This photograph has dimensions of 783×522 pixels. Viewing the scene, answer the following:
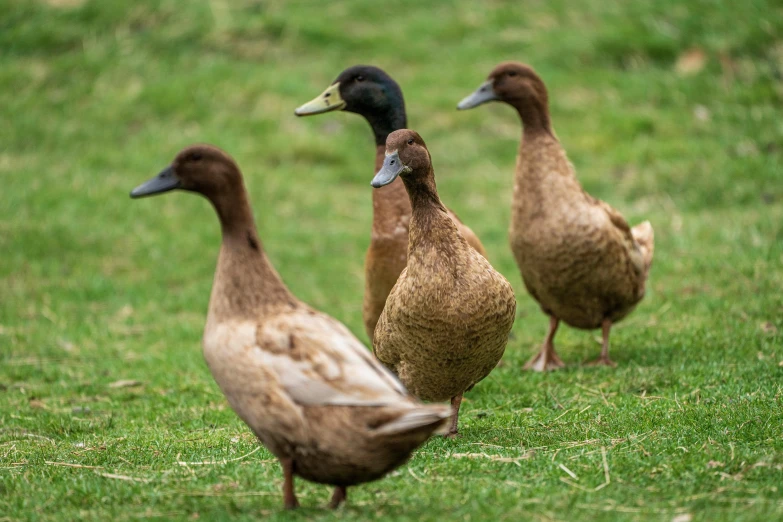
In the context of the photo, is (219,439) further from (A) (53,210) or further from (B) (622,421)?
(A) (53,210)

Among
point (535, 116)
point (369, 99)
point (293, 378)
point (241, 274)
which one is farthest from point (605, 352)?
point (293, 378)

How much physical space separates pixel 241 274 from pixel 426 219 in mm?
1328

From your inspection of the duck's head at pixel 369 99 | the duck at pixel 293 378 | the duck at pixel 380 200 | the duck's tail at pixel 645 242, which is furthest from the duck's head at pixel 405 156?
the duck's tail at pixel 645 242

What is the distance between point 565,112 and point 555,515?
34.3 feet

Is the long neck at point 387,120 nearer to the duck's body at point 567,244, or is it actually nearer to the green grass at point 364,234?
the duck's body at point 567,244

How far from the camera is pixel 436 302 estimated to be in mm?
5418

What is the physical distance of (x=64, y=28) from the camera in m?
15.4

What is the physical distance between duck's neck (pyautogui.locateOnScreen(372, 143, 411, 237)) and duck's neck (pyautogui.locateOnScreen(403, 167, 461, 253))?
1.18 m

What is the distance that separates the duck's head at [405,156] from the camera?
551 centimetres

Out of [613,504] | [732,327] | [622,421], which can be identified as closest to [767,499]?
[613,504]

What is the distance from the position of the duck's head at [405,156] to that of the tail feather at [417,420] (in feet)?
5.64

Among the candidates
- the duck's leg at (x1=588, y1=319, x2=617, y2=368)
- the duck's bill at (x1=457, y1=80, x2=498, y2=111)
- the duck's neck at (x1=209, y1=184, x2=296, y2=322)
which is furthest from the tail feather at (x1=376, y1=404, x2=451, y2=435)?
the duck's bill at (x1=457, y1=80, x2=498, y2=111)

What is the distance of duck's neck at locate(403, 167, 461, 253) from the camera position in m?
5.57

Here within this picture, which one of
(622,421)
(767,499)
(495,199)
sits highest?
(767,499)
